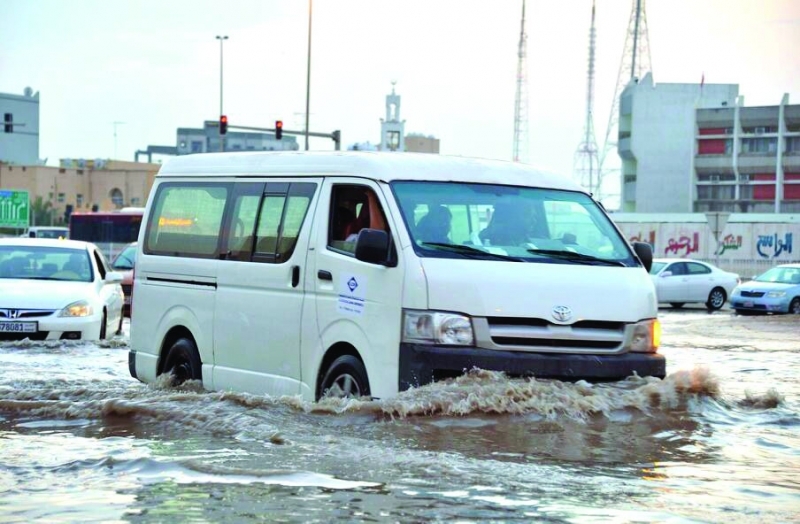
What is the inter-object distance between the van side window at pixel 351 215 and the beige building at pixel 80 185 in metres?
119

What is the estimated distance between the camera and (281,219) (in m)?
10.3

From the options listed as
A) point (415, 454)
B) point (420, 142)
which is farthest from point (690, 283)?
point (420, 142)

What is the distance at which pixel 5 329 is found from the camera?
16484mm

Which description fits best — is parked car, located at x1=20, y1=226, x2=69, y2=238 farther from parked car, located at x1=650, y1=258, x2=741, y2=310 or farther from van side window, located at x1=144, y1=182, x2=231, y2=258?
van side window, located at x1=144, y1=182, x2=231, y2=258

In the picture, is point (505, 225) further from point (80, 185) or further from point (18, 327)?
point (80, 185)

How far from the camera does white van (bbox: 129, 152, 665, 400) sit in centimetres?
870

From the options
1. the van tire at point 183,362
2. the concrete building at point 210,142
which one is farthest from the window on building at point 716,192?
the van tire at point 183,362

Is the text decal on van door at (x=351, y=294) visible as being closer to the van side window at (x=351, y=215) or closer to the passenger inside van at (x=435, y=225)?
the van side window at (x=351, y=215)

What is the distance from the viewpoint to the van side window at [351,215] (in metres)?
9.46

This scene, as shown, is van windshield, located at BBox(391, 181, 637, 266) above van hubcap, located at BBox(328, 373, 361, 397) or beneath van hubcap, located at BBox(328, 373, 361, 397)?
above

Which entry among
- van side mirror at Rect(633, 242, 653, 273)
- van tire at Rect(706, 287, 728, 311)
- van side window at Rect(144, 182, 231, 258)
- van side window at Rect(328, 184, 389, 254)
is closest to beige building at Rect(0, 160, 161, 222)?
van tire at Rect(706, 287, 728, 311)

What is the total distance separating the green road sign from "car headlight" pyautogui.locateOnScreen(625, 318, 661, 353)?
54.7 m

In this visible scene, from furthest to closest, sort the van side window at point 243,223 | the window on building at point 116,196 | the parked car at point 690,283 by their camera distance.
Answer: the window on building at point 116,196, the parked car at point 690,283, the van side window at point 243,223

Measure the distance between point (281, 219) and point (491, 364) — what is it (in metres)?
2.48
